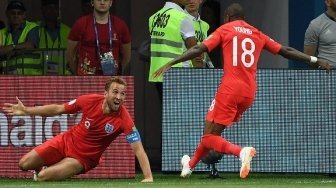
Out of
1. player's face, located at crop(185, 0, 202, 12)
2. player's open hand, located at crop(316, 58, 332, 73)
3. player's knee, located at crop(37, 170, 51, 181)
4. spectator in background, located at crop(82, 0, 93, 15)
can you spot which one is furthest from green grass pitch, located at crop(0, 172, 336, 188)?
spectator in background, located at crop(82, 0, 93, 15)

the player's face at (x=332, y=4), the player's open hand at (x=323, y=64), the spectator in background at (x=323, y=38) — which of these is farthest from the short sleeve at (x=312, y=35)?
the player's open hand at (x=323, y=64)

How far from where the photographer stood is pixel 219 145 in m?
16.0

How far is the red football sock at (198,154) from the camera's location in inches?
640

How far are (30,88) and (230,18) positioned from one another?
2.75m

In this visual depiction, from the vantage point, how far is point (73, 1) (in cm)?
2138

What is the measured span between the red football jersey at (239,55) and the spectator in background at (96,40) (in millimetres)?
1893


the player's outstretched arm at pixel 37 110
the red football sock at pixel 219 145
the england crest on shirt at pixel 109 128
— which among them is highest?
the player's outstretched arm at pixel 37 110

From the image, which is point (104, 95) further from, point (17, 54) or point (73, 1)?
point (73, 1)

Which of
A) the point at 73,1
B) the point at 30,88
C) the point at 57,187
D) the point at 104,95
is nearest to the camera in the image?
the point at 57,187

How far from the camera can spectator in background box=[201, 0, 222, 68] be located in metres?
20.0

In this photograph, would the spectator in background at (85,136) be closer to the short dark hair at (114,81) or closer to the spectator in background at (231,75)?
the short dark hair at (114,81)

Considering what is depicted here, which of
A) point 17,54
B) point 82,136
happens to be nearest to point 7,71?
point 17,54

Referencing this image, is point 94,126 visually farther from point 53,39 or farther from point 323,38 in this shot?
point 323,38

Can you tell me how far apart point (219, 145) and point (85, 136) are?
164cm
